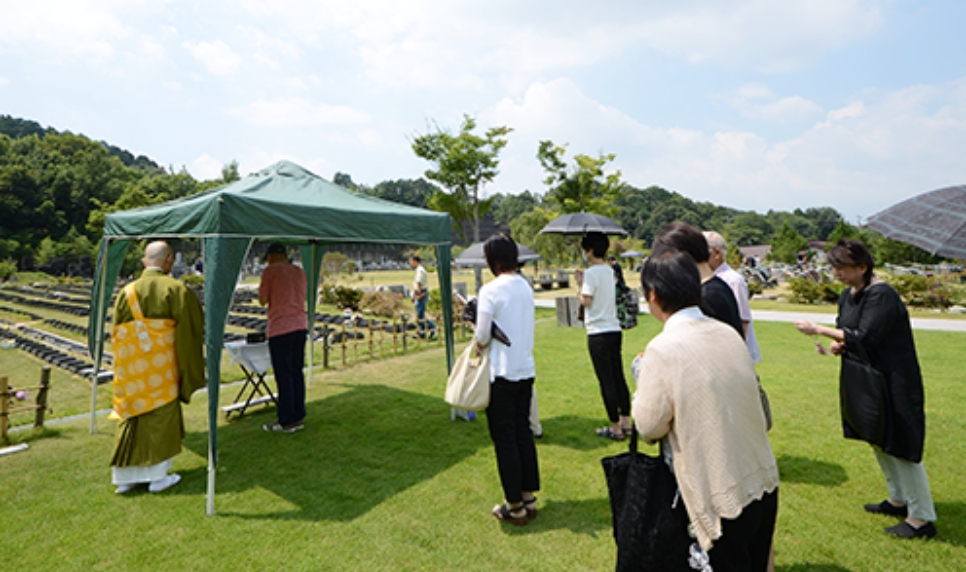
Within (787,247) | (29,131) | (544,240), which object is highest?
(29,131)

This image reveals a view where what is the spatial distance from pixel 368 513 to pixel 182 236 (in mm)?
2505

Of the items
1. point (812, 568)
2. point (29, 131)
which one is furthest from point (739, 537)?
point (29, 131)

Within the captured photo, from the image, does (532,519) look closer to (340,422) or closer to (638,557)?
(638,557)

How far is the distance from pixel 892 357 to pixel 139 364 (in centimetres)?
497

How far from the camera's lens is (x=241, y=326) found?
44.4 feet

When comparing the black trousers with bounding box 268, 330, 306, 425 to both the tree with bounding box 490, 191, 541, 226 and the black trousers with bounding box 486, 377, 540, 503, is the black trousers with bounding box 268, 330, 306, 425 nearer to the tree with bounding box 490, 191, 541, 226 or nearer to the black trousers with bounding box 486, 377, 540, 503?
the black trousers with bounding box 486, 377, 540, 503

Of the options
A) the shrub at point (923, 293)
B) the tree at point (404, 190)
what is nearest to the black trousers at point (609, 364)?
the shrub at point (923, 293)

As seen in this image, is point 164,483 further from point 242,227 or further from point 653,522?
point 653,522

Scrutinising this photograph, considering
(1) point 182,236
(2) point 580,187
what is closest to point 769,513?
(1) point 182,236

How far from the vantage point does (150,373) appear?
3719mm

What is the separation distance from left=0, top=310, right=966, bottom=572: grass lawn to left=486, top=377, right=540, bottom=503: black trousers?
13.2 inches

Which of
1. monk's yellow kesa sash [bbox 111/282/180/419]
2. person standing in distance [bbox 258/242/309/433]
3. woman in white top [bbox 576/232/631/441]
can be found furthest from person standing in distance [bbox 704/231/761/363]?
monk's yellow kesa sash [bbox 111/282/180/419]

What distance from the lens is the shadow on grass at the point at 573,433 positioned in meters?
4.41

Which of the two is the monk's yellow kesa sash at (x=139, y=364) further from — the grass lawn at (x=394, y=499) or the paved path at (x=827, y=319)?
the paved path at (x=827, y=319)
